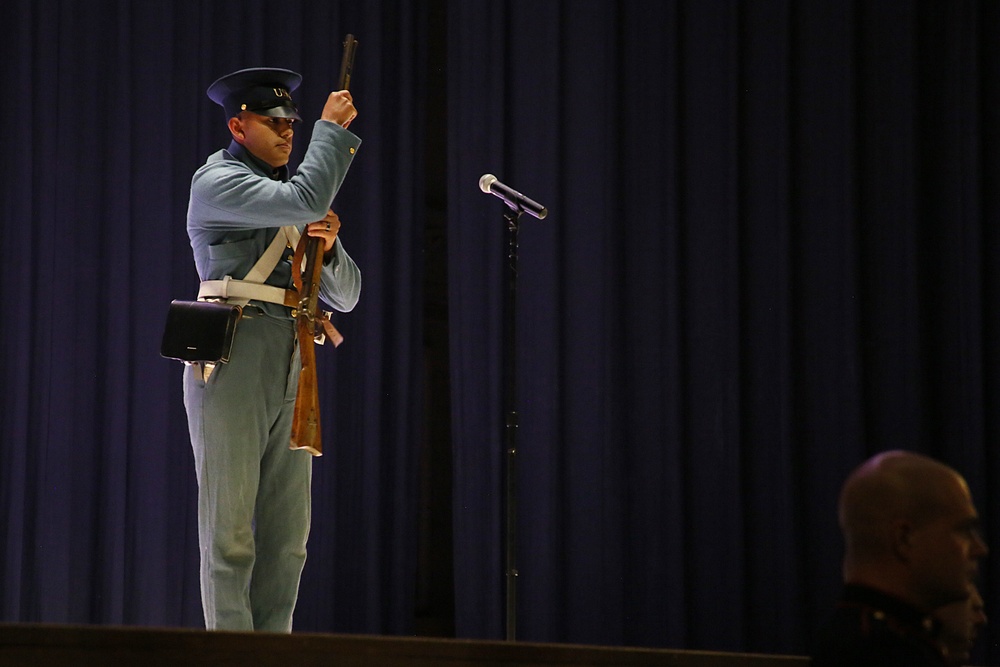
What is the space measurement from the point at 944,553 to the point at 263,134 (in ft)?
6.27

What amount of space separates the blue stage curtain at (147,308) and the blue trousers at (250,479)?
1.14 m

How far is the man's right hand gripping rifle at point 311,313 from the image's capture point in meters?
2.56

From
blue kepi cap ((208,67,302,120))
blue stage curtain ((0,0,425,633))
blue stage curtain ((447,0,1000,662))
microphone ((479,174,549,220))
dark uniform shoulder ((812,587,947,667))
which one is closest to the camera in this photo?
dark uniform shoulder ((812,587,947,667))

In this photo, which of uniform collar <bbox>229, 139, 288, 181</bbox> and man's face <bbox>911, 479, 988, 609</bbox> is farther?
uniform collar <bbox>229, 139, 288, 181</bbox>

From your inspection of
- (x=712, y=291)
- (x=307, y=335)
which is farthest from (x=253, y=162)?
(x=712, y=291)

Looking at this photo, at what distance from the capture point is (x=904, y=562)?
1250 millimetres

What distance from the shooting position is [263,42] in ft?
12.7

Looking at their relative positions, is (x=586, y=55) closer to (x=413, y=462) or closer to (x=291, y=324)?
(x=413, y=462)

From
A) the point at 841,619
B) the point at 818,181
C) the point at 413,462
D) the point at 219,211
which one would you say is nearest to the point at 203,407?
the point at 219,211

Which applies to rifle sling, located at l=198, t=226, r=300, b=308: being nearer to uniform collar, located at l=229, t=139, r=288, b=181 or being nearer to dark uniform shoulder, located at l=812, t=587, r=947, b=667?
uniform collar, located at l=229, t=139, r=288, b=181

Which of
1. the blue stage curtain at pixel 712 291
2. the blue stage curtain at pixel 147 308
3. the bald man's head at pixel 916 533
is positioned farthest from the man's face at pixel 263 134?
the bald man's head at pixel 916 533

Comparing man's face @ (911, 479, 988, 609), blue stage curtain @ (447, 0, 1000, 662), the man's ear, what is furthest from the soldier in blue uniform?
blue stage curtain @ (447, 0, 1000, 662)

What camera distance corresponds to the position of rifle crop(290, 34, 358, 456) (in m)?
2.55

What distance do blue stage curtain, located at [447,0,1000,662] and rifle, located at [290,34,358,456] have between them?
3.97 feet
